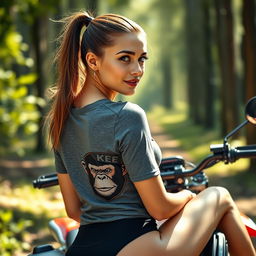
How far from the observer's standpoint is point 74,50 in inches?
124

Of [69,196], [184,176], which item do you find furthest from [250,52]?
[69,196]

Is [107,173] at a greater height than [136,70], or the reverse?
[136,70]

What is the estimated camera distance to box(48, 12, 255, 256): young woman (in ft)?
9.12

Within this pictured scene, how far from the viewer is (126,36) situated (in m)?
2.95

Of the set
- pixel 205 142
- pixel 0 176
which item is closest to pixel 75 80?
pixel 0 176

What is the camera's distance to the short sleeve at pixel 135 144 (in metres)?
2.77

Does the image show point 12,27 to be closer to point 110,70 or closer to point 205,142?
point 110,70

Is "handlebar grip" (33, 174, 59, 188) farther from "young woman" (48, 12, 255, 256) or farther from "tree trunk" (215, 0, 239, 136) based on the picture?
"tree trunk" (215, 0, 239, 136)

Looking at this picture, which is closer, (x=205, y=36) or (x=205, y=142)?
(x=205, y=142)

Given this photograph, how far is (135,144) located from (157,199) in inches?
10.9

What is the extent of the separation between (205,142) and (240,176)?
27.4 ft

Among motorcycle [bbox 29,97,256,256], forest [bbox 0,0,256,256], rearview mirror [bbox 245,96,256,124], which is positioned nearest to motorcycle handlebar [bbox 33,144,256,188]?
motorcycle [bbox 29,97,256,256]

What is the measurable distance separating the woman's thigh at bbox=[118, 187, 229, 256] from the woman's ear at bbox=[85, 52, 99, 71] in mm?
781

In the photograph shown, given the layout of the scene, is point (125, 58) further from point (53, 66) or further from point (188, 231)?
point (53, 66)
